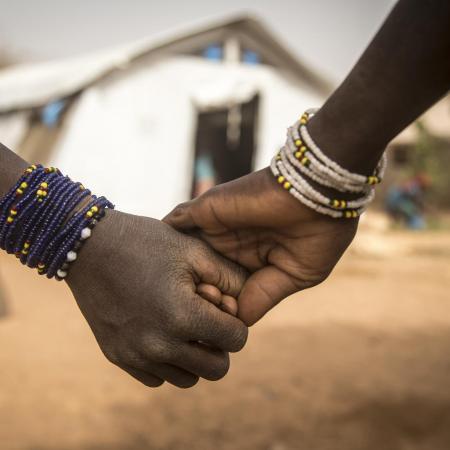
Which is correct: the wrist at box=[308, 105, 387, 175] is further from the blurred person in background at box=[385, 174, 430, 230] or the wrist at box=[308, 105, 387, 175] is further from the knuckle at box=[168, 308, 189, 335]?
the blurred person in background at box=[385, 174, 430, 230]

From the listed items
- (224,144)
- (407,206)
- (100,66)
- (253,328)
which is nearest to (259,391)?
(253,328)

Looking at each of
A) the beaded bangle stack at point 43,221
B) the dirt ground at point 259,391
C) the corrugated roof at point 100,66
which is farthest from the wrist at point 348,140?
the corrugated roof at point 100,66

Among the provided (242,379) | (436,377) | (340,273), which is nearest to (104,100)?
(340,273)

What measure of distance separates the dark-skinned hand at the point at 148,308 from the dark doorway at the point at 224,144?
827 cm

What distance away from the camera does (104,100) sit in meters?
8.00

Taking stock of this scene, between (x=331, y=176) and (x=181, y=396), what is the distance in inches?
79.9

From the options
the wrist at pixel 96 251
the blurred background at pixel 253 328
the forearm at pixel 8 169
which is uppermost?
the forearm at pixel 8 169

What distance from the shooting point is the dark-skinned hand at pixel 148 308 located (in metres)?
1.46

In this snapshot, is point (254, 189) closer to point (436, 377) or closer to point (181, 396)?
point (181, 396)

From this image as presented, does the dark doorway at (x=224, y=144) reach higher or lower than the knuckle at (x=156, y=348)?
lower

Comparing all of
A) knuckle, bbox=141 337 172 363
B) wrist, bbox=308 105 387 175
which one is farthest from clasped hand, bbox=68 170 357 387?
wrist, bbox=308 105 387 175

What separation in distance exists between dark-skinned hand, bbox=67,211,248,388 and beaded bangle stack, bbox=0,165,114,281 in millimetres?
54

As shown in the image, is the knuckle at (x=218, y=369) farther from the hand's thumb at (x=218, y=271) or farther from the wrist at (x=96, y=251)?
the wrist at (x=96, y=251)

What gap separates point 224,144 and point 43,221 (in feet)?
35.2
